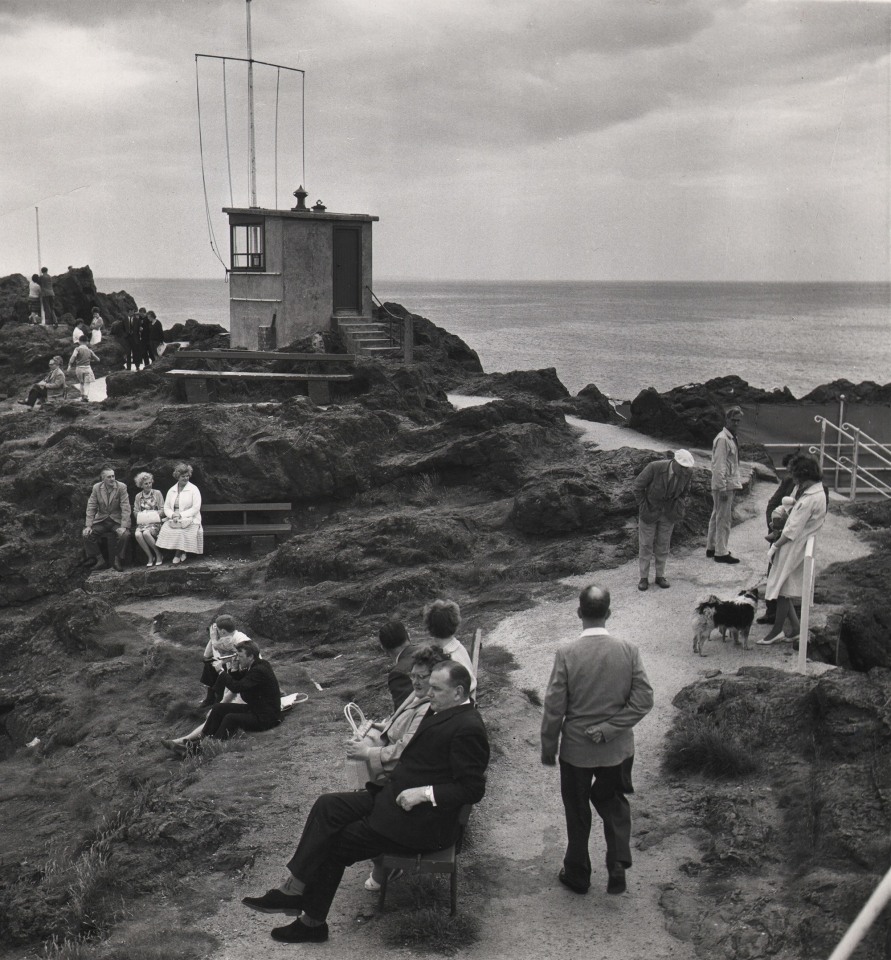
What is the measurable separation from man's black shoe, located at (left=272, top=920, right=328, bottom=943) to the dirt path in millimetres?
52

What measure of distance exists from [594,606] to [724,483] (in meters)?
6.92

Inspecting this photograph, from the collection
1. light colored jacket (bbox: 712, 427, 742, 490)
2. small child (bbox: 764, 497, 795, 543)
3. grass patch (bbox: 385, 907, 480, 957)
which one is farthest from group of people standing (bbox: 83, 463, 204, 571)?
grass patch (bbox: 385, 907, 480, 957)

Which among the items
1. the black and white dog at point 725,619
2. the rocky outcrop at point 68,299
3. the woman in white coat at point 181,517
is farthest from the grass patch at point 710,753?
the rocky outcrop at point 68,299

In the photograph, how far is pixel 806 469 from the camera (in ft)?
33.8

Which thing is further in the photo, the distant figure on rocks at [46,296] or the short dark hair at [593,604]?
the distant figure on rocks at [46,296]

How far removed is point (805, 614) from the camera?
9812 millimetres

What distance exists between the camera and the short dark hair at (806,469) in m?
10.3

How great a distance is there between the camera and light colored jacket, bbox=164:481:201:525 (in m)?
16.1

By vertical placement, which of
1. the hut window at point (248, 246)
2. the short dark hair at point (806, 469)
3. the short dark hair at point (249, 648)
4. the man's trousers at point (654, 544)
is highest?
the hut window at point (248, 246)

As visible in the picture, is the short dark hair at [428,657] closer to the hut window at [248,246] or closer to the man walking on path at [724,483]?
the man walking on path at [724,483]

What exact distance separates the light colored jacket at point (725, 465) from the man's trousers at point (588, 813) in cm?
694

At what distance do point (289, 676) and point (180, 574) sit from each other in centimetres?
477

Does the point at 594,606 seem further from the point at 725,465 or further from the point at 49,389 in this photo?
the point at 49,389

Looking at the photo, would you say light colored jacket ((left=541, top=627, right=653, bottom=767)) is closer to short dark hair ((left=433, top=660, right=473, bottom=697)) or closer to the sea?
short dark hair ((left=433, top=660, right=473, bottom=697))
